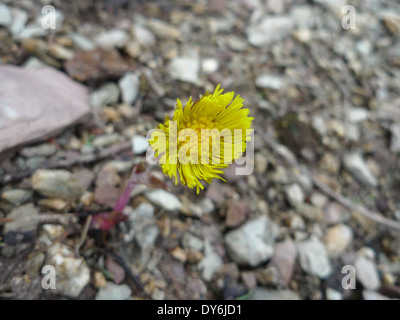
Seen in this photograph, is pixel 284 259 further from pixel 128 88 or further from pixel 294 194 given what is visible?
pixel 128 88

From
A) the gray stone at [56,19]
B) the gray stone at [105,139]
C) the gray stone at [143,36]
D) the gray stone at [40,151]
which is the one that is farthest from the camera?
the gray stone at [143,36]

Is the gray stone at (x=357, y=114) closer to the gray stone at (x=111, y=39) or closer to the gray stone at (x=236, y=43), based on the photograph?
the gray stone at (x=236, y=43)

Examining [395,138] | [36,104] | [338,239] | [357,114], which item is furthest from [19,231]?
[395,138]

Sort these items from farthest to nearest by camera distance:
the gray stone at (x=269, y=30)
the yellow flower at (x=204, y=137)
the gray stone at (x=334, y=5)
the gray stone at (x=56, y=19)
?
the gray stone at (x=334, y=5) < the gray stone at (x=269, y=30) < the gray stone at (x=56, y=19) < the yellow flower at (x=204, y=137)

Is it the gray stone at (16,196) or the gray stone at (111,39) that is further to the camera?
the gray stone at (111,39)

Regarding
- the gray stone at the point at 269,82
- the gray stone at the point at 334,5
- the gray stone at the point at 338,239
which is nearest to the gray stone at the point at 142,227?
the gray stone at the point at 338,239

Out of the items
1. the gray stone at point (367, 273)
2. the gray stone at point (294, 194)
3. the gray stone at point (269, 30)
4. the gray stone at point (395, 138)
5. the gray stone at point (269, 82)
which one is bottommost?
the gray stone at point (367, 273)

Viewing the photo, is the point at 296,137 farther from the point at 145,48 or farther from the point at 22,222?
the point at 22,222

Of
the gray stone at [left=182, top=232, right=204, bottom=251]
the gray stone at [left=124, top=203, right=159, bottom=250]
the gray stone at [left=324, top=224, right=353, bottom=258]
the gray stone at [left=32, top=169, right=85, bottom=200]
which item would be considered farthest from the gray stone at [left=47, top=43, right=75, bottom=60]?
the gray stone at [left=324, top=224, right=353, bottom=258]
